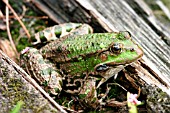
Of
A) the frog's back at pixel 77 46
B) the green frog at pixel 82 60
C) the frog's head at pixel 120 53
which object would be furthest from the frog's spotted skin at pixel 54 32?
the frog's head at pixel 120 53

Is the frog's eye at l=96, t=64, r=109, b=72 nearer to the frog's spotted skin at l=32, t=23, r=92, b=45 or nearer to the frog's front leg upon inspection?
the frog's front leg

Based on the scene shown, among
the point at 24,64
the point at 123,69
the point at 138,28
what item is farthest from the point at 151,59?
the point at 24,64

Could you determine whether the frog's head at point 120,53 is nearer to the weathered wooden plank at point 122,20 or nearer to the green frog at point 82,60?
the green frog at point 82,60

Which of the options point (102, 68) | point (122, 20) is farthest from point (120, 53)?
point (122, 20)

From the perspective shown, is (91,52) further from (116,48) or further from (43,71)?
(43,71)

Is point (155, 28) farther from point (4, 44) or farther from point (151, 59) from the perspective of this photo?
point (4, 44)

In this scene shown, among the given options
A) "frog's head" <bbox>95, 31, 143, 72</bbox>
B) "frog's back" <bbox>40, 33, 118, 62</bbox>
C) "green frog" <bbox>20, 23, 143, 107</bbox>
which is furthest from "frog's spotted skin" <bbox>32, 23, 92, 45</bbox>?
"frog's head" <bbox>95, 31, 143, 72</bbox>

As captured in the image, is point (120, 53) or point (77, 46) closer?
point (120, 53)

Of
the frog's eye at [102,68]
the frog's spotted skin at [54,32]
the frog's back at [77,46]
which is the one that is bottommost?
the frog's eye at [102,68]
